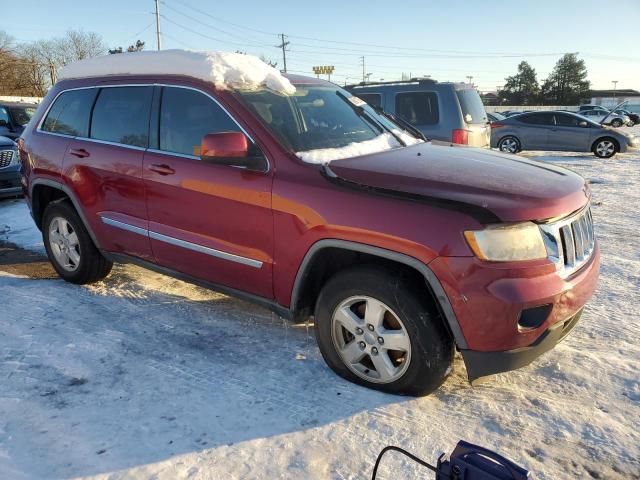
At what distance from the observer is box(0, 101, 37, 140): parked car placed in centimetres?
1134

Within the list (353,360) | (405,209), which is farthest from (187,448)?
(405,209)

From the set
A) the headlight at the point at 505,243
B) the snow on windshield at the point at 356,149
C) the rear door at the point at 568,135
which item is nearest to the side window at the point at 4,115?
the snow on windshield at the point at 356,149

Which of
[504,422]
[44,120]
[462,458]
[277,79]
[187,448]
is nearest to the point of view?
[462,458]

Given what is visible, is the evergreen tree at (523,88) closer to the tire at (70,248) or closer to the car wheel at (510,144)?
the car wheel at (510,144)

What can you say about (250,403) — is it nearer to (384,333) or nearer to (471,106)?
(384,333)

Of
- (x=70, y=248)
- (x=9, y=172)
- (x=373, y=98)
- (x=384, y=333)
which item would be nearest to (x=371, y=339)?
(x=384, y=333)

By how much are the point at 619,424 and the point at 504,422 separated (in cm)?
57

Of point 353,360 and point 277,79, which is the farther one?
point 277,79

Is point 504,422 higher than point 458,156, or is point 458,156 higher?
point 458,156

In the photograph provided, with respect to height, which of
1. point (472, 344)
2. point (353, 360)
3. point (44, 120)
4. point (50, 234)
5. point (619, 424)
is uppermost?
point (44, 120)

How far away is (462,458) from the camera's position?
177 centimetres

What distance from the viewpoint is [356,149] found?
Answer: 134 inches

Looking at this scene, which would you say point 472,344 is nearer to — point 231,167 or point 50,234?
point 231,167

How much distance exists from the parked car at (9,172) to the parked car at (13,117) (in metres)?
2.74
